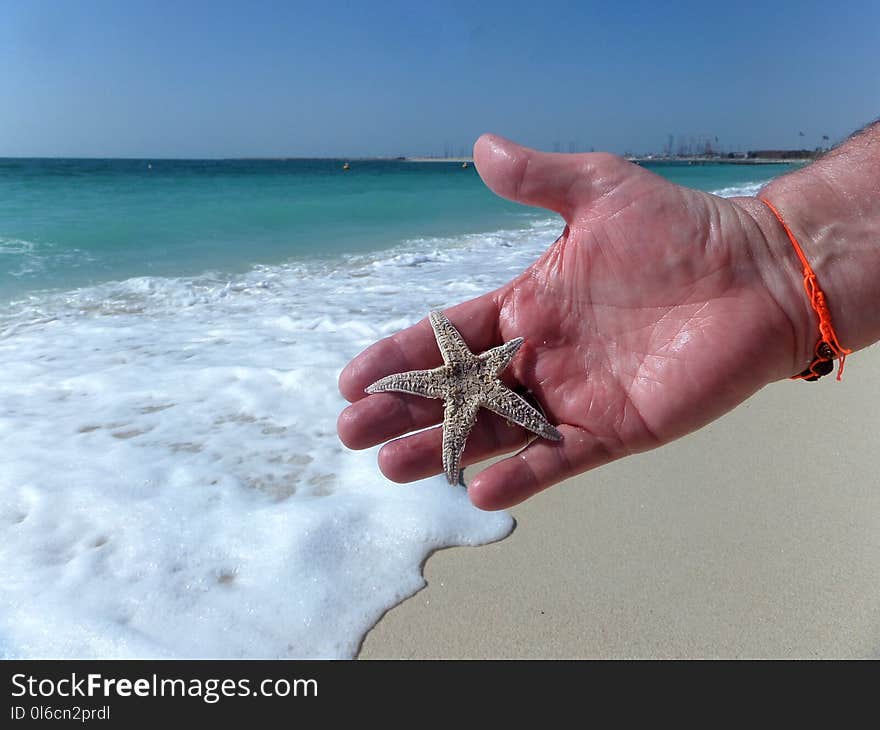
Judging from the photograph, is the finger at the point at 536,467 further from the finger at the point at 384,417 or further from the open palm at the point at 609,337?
the finger at the point at 384,417

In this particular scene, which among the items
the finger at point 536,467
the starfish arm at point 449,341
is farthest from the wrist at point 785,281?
the starfish arm at point 449,341

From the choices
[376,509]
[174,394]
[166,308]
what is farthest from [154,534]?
[166,308]

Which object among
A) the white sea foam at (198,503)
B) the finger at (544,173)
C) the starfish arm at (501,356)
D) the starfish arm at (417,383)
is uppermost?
the finger at (544,173)

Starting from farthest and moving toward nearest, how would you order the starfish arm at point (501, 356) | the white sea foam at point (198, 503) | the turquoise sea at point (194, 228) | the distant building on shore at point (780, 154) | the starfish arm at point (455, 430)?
the distant building on shore at point (780, 154) < the turquoise sea at point (194, 228) < the white sea foam at point (198, 503) < the starfish arm at point (501, 356) < the starfish arm at point (455, 430)

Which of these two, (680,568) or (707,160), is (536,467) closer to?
(680,568)

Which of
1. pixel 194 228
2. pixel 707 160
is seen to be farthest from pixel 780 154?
pixel 194 228

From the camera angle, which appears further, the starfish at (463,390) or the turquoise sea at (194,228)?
the turquoise sea at (194,228)
